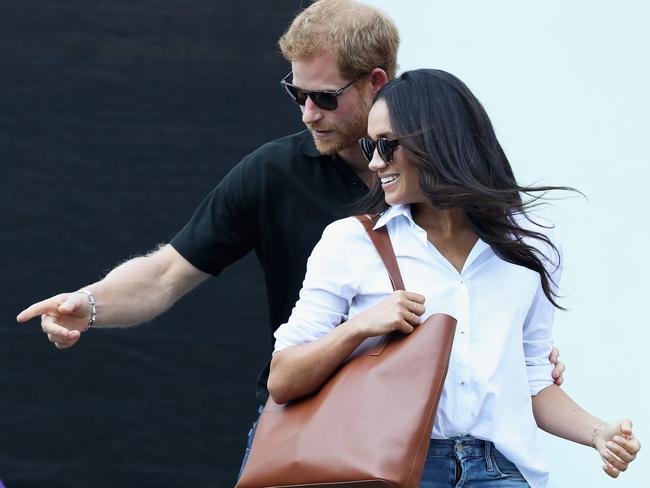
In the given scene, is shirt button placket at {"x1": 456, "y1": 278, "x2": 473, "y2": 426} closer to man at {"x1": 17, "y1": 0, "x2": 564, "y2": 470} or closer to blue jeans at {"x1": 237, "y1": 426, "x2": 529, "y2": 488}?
blue jeans at {"x1": 237, "y1": 426, "x2": 529, "y2": 488}

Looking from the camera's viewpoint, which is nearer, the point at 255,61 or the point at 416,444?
the point at 416,444

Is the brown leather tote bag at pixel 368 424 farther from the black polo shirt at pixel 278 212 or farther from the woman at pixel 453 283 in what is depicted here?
the black polo shirt at pixel 278 212

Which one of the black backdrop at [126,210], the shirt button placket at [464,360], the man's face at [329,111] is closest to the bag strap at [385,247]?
the shirt button placket at [464,360]

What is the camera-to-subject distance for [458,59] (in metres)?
3.87

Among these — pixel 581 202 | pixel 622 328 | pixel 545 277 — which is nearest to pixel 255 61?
pixel 581 202

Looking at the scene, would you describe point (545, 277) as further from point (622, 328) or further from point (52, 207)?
point (52, 207)

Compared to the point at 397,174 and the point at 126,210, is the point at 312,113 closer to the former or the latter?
the point at 397,174

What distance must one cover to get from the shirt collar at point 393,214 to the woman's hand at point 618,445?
479mm

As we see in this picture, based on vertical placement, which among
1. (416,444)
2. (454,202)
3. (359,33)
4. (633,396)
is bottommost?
(633,396)

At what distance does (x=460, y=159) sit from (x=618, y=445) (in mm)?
531

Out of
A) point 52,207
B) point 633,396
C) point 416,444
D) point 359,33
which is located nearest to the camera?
point 416,444

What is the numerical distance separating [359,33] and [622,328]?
1.24 meters

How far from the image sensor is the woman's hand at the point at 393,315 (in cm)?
177

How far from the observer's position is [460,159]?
1.95 metres
